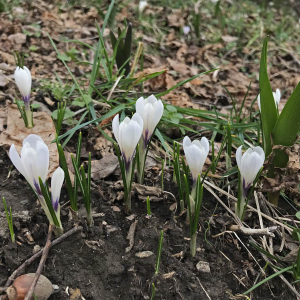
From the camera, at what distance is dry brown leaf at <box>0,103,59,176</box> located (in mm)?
1952

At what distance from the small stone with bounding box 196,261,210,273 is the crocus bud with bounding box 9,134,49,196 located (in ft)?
2.50

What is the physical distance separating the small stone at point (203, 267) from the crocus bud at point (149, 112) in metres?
0.63

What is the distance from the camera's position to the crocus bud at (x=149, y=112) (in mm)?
1580

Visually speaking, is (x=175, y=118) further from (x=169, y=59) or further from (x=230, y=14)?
(x=230, y=14)

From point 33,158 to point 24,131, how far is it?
2.88 ft

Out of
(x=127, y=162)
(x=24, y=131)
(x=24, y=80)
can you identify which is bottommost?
(x=24, y=131)

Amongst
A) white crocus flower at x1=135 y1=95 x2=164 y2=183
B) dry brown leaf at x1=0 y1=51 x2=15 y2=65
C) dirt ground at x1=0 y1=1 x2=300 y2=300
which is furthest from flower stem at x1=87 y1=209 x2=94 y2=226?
dry brown leaf at x1=0 y1=51 x2=15 y2=65

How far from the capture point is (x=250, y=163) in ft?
4.80

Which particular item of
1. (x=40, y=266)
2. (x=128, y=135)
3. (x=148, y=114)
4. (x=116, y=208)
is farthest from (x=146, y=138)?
(x=40, y=266)

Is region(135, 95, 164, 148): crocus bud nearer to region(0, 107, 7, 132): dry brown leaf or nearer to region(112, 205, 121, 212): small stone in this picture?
region(112, 205, 121, 212): small stone

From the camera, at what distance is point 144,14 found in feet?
15.2

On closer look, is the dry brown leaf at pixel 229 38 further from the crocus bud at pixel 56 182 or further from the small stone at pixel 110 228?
the crocus bud at pixel 56 182

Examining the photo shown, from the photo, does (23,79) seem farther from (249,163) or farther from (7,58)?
(249,163)

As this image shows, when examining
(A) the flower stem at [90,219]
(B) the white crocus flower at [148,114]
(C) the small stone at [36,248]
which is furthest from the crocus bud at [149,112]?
(C) the small stone at [36,248]
